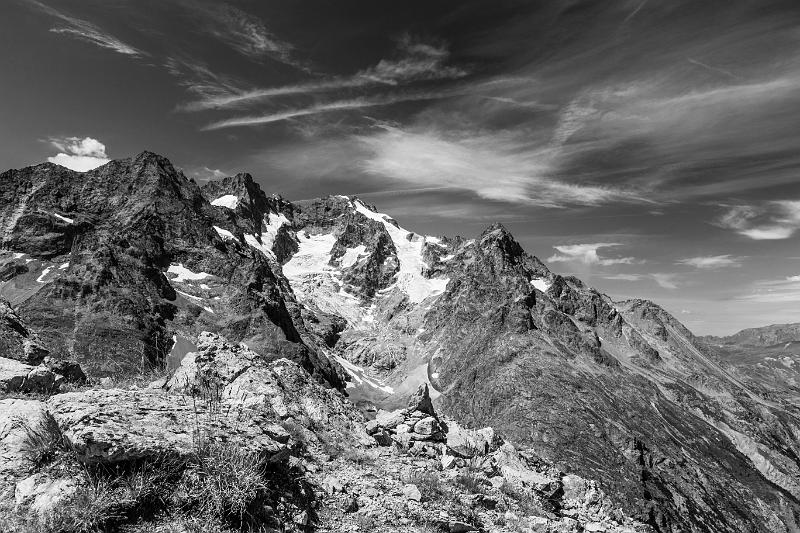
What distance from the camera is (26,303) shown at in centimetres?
16900

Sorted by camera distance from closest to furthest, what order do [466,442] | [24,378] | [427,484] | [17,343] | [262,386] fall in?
[427,484] < [24,378] < [262,386] < [466,442] < [17,343]

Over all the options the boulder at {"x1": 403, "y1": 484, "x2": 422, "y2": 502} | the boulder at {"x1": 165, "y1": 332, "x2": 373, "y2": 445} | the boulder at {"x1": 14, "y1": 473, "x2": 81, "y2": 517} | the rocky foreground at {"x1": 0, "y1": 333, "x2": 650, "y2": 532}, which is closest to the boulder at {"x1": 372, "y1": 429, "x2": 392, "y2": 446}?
the rocky foreground at {"x1": 0, "y1": 333, "x2": 650, "y2": 532}

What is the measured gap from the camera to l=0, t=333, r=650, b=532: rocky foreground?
676 centimetres

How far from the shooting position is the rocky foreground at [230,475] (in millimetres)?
6762

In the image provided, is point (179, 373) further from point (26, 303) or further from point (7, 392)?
point (26, 303)

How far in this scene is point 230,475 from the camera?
7.50m

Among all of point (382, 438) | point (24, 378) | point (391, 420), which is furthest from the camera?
point (391, 420)

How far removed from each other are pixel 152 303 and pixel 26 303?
132ft

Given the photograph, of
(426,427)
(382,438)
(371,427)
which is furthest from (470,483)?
(371,427)

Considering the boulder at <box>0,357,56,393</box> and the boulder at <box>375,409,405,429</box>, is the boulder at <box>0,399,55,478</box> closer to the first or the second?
the boulder at <box>0,357,56,393</box>

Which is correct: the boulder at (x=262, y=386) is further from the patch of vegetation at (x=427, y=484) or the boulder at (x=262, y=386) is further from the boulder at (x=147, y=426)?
the boulder at (x=147, y=426)

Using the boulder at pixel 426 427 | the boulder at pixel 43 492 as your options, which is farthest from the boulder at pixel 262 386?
the boulder at pixel 43 492

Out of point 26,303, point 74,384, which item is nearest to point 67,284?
point 26,303

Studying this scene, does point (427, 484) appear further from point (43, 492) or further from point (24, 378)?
point (24, 378)
